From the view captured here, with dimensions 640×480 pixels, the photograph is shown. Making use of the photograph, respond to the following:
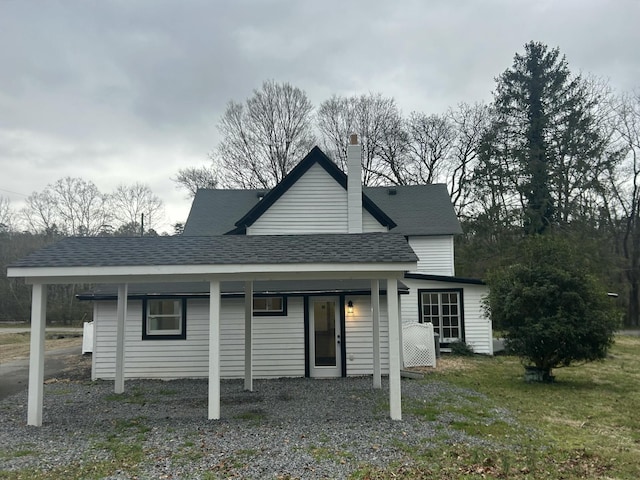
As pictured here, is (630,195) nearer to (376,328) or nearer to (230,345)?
(376,328)

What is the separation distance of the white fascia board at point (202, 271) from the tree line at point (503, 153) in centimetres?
2034

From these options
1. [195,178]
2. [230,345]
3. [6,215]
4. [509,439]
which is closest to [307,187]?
[230,345]

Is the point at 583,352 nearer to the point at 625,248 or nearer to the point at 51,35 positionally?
the point at 51,35

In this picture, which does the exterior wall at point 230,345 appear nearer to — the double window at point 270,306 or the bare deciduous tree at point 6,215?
the double window at point 270,306

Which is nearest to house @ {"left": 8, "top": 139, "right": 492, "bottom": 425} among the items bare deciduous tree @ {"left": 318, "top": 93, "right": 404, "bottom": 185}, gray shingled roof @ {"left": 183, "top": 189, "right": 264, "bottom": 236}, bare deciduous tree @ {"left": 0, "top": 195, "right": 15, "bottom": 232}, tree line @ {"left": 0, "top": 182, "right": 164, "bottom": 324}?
gray shingled roof @ {"left": 183, "top": 189, "right": 264, "bottom": 236}

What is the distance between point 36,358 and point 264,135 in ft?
86.1

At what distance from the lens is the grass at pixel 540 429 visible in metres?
4.75

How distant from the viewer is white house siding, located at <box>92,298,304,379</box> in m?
11.4

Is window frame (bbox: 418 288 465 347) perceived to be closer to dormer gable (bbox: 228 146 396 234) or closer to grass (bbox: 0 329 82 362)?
dormer gable (bbox: 228 146 396 234)

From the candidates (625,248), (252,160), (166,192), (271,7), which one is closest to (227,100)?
(252,160)

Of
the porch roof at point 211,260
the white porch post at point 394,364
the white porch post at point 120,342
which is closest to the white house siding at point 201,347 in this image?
the white porch post at point 120,342

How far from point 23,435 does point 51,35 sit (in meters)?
10.7

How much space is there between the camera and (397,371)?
22.5 feet

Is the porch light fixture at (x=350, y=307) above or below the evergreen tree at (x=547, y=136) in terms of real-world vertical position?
below
